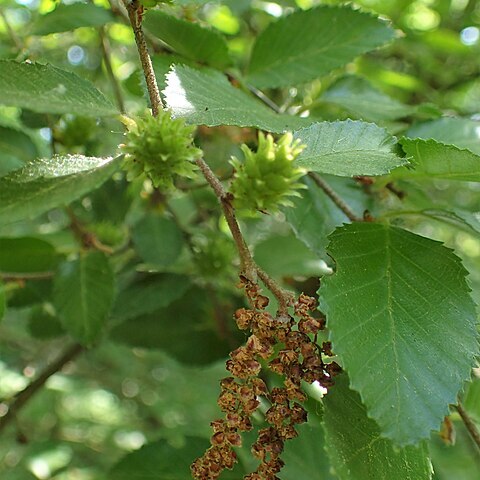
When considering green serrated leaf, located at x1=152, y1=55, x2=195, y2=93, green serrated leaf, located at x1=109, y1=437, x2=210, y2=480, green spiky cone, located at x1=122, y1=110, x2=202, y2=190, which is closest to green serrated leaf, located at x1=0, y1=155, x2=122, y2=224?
green spiky cone, located at x1=122, y1=110, x2=202, y2=190

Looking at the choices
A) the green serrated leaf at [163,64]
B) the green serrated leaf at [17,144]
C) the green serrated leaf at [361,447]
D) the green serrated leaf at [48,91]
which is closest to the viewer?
the green serrated leaf at [48,91]

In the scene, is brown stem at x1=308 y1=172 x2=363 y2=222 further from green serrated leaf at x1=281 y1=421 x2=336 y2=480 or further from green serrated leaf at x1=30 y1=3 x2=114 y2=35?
green serrated leaf at x1=30 y1=3 x2=114 y2=35

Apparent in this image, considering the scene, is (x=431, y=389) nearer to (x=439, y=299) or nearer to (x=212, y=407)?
(x=439, y=299)

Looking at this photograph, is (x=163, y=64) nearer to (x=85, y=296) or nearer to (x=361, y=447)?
(x=85, y=296)

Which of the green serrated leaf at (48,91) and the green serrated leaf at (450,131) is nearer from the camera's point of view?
the green serrated leaf at (48,91)

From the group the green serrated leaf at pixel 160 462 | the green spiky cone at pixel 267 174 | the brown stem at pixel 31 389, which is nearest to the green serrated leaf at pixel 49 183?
the green spiky cone at pixel 267 174

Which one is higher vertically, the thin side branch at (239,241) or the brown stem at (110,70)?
the thin side branch at (239,241)

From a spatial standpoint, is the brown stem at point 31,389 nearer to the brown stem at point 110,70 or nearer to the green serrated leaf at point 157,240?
the green serrated leaf at point 157,240
